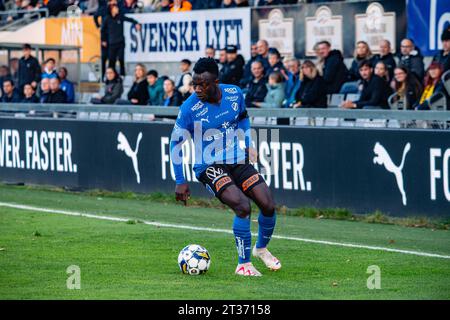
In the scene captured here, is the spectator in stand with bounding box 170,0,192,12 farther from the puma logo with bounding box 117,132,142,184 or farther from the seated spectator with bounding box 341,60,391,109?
the seated spectator with bounding box 341,60,391,109

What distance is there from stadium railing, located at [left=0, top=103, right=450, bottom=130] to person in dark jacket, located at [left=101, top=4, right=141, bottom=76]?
13.0 ft

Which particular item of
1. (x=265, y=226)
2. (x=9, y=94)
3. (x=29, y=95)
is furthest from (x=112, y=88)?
(x=265, y=226)

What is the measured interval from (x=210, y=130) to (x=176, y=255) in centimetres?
186

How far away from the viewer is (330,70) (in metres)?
19.1

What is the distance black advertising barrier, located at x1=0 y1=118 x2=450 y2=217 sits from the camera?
591 inches

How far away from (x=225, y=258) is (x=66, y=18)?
64.2 ft

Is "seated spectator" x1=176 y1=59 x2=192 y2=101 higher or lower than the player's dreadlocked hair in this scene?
lower

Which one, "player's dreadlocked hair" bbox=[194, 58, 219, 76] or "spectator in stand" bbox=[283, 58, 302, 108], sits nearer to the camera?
"player's dreadlocked hair" bbox=[194, 58, 219, 76]

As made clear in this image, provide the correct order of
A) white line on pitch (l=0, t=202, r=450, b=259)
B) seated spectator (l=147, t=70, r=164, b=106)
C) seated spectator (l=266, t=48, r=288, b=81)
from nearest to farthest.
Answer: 1. white line on pitch (l=0, t=202, r=450, b=259)
2. seated spectator (l=266, t=48, r=288, b=81)
3. seated spectator (l=147, t=70, r=164, b=106)

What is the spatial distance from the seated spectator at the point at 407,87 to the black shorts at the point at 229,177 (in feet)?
21.3

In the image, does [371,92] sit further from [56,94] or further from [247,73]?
[56,94]

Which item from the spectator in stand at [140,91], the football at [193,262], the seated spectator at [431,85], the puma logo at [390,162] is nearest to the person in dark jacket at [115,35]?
the spectator in stand at [140,91]

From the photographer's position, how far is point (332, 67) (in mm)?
19094

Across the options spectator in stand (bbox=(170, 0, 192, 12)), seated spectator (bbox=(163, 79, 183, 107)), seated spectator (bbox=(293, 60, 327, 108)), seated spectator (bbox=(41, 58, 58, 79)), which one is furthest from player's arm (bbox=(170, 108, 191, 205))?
spectator in stand (bbox=(170, 0, 192, 12))
